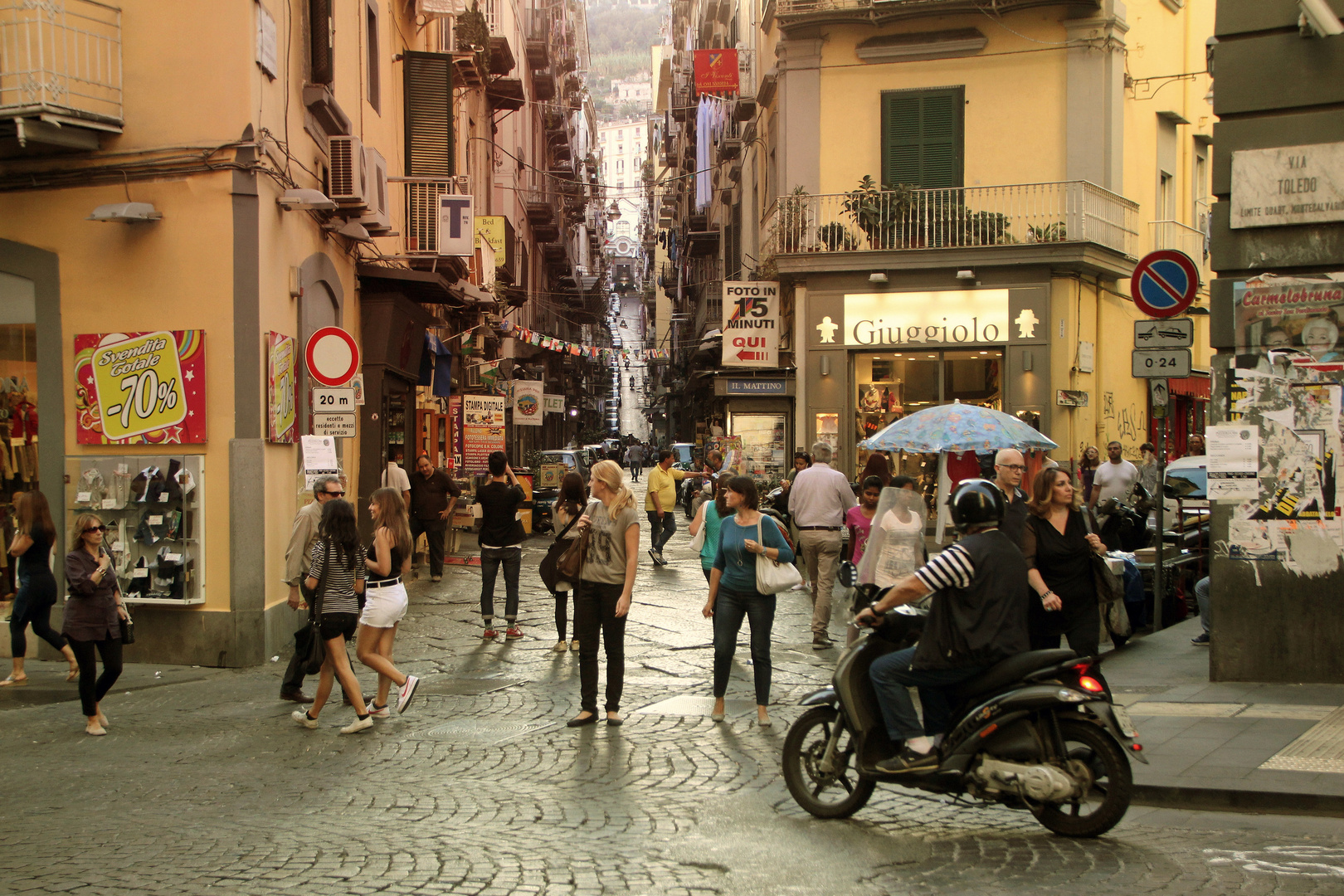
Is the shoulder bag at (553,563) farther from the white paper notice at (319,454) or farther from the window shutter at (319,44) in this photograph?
the window shutter at (319,44)

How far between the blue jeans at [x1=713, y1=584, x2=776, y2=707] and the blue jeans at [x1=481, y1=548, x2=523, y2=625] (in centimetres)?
407

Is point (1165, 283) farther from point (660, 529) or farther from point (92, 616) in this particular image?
point (660, 529)

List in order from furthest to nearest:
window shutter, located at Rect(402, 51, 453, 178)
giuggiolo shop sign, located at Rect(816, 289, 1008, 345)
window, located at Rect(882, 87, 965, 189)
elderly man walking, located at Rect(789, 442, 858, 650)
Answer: window, located at Rect(882, 87, 965, 189), giuggiolo shop sign, located at Rect(816, 289, 1008, 345), window shutter, located at Rect(402, 51, 453, 178), elderly man walking, located at Rect(789, 442, 858, 650)

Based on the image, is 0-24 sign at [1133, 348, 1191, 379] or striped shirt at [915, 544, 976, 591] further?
0-24 sign at [1133, 348, 1191, 379]

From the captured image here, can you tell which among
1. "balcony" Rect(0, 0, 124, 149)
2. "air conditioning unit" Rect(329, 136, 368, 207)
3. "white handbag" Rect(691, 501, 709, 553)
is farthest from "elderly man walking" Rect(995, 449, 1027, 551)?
"air conditioning unit" Rect(329, 136, 368, 207)

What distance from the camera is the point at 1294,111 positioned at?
29.5 feet

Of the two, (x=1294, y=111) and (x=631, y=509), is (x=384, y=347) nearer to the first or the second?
(x=631, y=509)

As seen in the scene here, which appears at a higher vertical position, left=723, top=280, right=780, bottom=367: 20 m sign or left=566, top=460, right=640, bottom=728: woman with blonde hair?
left=723, top=280, right=780, bottom=367: 20 m sign

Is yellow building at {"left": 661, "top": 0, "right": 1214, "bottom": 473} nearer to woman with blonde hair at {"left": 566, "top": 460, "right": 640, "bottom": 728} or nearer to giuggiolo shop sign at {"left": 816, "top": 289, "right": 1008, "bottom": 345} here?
giuggiolo shop sign at {"left": 816, "top": 289, "right": 1008, "bottom": 345}

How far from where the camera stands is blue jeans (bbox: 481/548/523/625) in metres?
12.0

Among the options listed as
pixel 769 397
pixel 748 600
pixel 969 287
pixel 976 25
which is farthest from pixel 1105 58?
pixel 748 600

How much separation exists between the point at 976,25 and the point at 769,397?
804 cm

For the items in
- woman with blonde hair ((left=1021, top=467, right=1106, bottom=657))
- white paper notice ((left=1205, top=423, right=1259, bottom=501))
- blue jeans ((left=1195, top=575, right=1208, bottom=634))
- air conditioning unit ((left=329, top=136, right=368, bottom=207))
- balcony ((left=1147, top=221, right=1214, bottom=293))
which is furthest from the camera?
balcony ((left=1147, top=221, right=1214, bottom=293))

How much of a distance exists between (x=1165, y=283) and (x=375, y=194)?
9.31 metres
